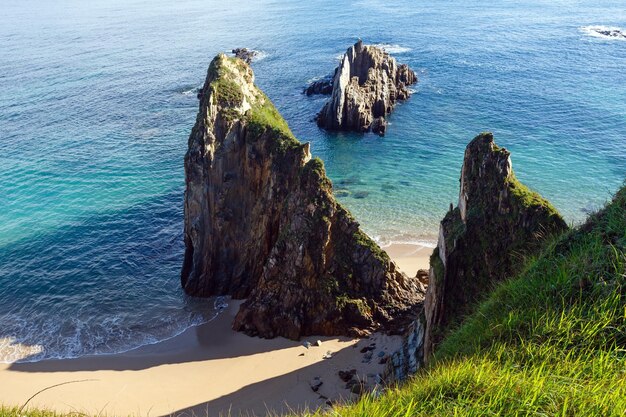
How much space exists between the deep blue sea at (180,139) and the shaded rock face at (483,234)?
16.9 meters

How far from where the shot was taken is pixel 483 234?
69.3 feet

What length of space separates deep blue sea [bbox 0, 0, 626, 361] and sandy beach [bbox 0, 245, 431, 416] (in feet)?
6.67

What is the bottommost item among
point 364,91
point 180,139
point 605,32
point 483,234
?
point 180,139

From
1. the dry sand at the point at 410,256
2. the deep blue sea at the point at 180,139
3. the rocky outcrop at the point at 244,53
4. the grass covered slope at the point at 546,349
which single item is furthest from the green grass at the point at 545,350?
the rocky outcrop at the point at 244,53

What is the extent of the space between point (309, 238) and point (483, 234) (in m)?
10.1

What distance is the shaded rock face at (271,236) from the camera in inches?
1118

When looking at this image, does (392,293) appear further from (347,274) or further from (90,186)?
(90,186)

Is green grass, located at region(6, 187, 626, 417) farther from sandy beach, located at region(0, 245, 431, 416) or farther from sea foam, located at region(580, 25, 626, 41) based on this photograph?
sea foam, located at region(580, 25, 626, 41)

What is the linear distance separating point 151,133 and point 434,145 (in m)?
35.9

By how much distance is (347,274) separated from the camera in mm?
28609

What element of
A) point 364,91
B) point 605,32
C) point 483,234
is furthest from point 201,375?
point 605,32

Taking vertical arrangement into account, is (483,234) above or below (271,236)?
above

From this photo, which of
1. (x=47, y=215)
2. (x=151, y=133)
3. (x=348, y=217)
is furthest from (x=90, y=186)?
(x=348, y=217)

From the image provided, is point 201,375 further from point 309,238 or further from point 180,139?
point 180,139
